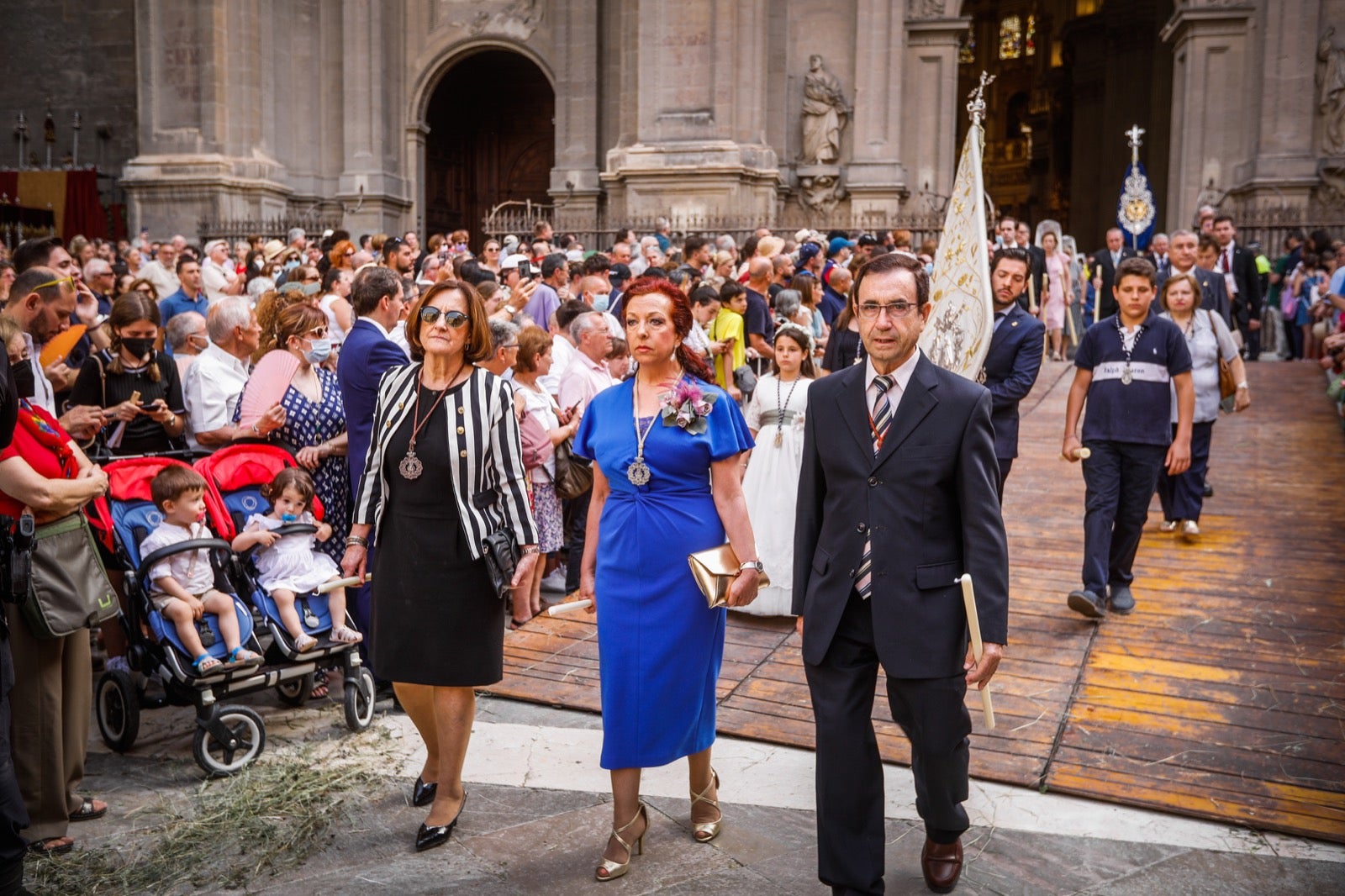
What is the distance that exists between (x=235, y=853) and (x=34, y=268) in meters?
2.69

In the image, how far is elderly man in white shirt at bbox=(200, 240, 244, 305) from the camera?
41.8 feet

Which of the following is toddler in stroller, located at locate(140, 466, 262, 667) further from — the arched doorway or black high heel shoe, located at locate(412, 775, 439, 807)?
the arched doorway

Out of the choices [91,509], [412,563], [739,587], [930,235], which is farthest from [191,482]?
[930,235]

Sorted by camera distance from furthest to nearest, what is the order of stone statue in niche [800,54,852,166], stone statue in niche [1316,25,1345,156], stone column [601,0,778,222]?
stone statue in niche [800,54,852,166], stone column [601,0,778,222], stone statue in niche [1316,25,1345,156]

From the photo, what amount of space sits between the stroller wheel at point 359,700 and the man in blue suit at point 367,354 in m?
1.00

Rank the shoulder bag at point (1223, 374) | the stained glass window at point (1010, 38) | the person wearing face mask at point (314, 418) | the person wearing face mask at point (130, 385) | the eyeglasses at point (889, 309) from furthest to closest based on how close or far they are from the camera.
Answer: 1. the stained glass window at point (1010, 38)
2. the shoulder bag at point (1223, 374)
3. the person wearing face mask at point (130, 385)
4. the person wearing face mask at point (314, 418)
5. the eyeglasses at point (889, 309)

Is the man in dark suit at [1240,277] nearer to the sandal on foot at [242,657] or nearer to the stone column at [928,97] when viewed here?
the stone column at [928,97]

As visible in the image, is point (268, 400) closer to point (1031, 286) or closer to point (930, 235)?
point (1031, 286)

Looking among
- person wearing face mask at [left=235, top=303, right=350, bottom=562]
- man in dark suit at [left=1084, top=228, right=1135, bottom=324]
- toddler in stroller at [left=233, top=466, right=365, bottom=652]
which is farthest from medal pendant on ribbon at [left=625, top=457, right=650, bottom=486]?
man in dark suit at [left=1084, top=228, right=1135, bottom=324]

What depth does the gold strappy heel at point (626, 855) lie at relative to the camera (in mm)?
4113

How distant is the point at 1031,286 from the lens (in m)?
16.0

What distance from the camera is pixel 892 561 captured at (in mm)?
3646

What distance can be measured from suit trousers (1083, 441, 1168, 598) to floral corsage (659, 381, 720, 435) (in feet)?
11.3

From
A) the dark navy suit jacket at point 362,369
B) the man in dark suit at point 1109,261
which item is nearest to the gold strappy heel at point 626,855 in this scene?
the dark navy suit jacket at point 362,369
